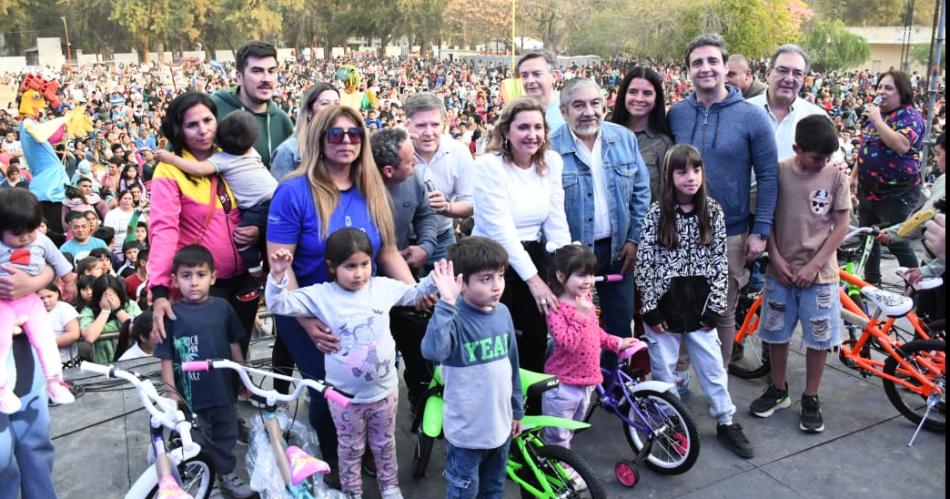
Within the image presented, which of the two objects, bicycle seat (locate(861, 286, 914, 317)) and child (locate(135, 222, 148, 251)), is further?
child (locate(135, 222, 148, 251))

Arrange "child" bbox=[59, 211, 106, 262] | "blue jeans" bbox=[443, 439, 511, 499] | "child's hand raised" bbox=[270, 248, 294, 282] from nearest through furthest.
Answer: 1. "child's hand raised" bbox=[270, 248, 294, 282]
2. "blue jeans" bbox=[443, 439, 511, 499]
3. "child" bbox=[59, 211, 106, 262]

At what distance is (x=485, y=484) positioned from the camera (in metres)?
3.07

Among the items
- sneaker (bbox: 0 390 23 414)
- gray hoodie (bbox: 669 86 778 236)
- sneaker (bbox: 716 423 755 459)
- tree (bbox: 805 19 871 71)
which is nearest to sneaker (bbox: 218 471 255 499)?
sneaker (bbox: 0 390 23 414)

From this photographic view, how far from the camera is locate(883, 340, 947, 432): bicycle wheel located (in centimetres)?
391

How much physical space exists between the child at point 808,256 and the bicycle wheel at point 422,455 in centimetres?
188

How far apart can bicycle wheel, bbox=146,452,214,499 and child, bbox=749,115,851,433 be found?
2.87 m

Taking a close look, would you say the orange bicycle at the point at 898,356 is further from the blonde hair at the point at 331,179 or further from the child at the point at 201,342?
the child at the point at 201,342

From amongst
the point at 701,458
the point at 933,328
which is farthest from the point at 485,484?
the point at 933,328

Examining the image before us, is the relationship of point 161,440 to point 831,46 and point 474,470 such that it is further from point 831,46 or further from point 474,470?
point 831,46

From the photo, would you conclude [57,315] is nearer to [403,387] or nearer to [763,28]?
[403,387]

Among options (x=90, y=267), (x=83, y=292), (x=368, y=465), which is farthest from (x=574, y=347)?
(x=90, y=267)

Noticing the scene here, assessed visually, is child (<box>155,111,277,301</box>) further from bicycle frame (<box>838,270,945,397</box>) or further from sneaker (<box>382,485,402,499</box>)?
bicycle frame (<box>838,270,945,397</box>)

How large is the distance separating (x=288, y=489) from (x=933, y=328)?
3.81 metres

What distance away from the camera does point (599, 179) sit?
3.81 m
